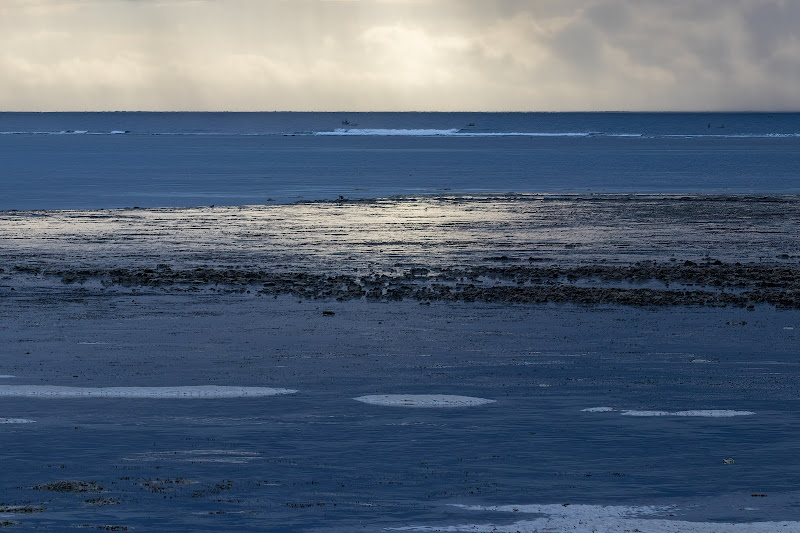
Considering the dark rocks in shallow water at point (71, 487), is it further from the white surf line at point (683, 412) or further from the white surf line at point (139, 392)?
the white surf line at point (683, 412)

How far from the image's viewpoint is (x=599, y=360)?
58.0 feet

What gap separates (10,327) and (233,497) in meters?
11.2

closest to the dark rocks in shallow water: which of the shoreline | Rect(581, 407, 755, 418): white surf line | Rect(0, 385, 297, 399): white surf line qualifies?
Rect(0, 385, 297, 399): white surf line

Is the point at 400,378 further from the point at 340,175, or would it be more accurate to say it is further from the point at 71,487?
the point at 340,175

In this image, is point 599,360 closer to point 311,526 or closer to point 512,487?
point 512,487

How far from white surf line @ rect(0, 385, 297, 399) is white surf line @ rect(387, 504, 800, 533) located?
18.4ft

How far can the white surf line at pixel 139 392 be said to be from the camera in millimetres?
15258

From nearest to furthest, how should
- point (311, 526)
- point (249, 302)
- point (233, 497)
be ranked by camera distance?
point (311, 526) < point (233, 497) < point (249, 302)

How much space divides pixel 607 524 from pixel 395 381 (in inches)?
255

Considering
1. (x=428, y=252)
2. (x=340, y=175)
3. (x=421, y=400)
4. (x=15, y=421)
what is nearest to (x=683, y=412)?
(x=421, y=400)

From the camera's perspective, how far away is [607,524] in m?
10.1

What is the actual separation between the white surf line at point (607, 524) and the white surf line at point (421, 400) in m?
4.27

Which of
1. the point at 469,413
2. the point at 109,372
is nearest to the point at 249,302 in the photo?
the point at 109,372

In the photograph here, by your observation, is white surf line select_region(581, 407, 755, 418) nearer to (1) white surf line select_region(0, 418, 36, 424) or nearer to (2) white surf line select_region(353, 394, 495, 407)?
(2) white surf line select_region(353, 394, 495, 407)
